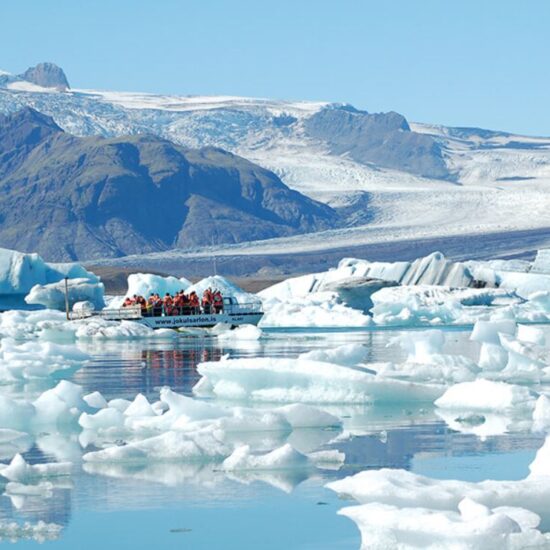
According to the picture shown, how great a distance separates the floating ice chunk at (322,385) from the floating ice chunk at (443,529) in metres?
6.02

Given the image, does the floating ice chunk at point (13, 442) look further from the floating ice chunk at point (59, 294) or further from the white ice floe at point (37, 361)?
the floating ice chunk at point (59, 294)

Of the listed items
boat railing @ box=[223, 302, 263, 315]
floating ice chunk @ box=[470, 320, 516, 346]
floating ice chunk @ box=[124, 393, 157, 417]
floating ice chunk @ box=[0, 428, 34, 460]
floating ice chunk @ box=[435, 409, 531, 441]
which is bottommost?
boat railing @ box=[223, 302, 263, 315]

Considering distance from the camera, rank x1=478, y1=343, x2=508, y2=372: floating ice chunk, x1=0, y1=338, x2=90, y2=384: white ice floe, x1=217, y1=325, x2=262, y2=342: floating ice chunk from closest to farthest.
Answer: x1=478, y1=343, x2=508, y2=372: floating ice chunk → x1=0, y1=338, x2=90, y2=384: white ice floe → x1=217, y1=325, x2=262, y2=342: floating ice chunk

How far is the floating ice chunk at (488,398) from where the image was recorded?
11.9m

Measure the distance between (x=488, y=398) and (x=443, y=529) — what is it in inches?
239

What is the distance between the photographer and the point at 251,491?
8039 mm

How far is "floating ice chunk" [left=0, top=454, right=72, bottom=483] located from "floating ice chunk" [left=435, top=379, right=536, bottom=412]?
449cm

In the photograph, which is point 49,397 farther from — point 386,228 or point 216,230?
point 216,230

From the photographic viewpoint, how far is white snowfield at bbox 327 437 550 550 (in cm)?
603

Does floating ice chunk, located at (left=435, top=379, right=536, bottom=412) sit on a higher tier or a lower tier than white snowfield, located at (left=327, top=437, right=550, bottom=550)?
lower

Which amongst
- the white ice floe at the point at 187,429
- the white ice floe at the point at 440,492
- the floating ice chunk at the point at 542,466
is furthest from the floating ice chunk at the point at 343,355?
the white ice floe at the point at 440,492

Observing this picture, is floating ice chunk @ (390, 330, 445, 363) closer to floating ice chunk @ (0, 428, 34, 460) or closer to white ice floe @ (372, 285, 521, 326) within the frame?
floating ice chunk @ (0, 428, 34, 460)

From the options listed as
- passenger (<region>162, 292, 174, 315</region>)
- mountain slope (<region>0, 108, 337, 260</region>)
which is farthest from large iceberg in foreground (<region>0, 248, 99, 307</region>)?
mountain slope (<region>0, 108, 337, 260</region>)

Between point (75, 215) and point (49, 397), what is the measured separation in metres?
158
